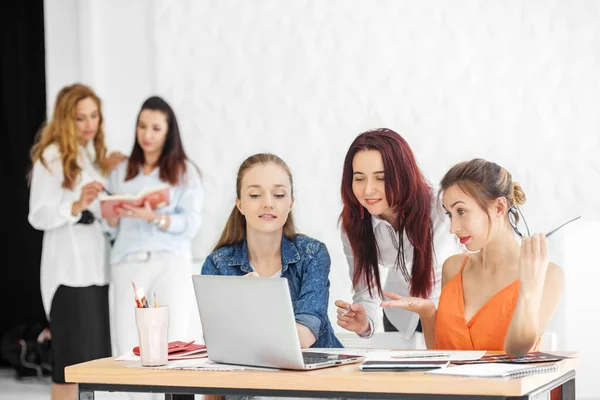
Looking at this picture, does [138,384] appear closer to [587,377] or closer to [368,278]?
[368,278]

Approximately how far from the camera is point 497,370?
1.95 m

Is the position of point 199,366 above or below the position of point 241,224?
below

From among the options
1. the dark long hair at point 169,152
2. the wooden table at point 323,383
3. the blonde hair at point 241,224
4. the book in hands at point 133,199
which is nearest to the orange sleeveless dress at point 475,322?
the wooden table at point 323,383

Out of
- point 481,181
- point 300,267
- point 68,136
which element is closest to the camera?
point 481,181

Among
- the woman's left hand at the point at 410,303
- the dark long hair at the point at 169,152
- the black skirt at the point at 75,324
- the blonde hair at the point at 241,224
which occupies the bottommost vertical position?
the black skirt at the point at 75,324

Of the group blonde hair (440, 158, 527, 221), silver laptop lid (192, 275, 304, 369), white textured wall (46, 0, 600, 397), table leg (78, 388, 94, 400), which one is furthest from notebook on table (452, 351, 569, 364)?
white textured wall (46, 0, 600, 397)

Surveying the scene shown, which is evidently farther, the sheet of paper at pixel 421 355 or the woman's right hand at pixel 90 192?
the woman's right hand at pixel 90 192

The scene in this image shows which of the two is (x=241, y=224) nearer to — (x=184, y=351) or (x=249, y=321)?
(x=184, y=351)

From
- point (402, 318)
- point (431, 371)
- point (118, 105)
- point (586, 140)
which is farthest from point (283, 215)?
point (118, 105)

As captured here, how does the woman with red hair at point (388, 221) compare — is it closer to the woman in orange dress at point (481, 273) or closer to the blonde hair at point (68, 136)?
the woman in orange dress at point (481, 273)

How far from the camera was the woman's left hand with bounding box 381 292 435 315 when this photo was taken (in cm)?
242

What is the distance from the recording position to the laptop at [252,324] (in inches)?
82.0

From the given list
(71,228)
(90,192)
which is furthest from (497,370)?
(71,228)

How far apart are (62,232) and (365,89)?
5.87ft
